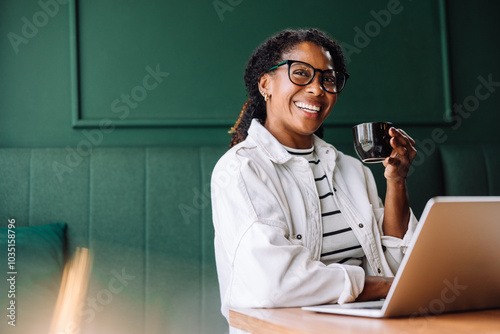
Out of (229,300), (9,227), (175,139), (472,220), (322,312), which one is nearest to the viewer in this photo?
(472,220)

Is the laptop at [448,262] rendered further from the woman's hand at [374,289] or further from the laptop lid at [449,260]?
the woman's hand at [374,289]

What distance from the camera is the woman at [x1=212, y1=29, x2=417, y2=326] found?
1.11 m

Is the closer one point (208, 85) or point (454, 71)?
point (208, 85)

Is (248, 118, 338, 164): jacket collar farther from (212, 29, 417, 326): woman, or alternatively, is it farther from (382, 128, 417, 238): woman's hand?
(382, 128, 417, 238): woman's hand

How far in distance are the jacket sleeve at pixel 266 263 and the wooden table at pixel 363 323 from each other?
0.13m

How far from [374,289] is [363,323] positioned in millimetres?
376

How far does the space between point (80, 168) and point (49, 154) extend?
0.39 ft

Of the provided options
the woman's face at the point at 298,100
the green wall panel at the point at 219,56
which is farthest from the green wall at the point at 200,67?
the woman's face at the point at 298,100

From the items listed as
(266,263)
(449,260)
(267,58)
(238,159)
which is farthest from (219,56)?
(449,260)

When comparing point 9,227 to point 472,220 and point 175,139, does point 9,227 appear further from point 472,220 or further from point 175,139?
point 472,220

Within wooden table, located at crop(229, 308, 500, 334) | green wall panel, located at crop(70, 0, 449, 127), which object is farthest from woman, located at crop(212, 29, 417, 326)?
green wall panel, located at crop(70, 0, 449, 127)

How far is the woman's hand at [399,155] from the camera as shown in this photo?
4.27 ft

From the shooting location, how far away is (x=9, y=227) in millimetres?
1749

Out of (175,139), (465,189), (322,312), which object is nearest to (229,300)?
(322,312)
